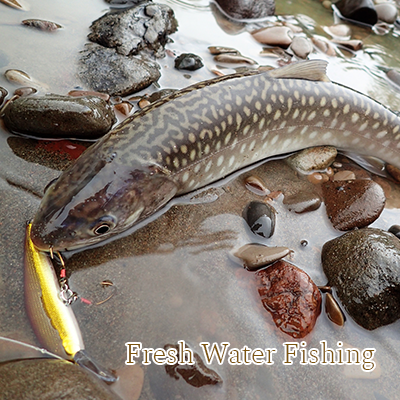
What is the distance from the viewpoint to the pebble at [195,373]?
234cm

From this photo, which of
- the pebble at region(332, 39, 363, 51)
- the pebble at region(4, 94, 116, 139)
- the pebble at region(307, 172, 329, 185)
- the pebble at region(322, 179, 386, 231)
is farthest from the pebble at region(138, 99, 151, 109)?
the pebble at region(332, 39, 363, 51)

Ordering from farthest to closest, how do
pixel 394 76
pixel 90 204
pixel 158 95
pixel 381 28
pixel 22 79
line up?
pixel 381 28 < pixel 394 76 < pixel 158 95 < pixel 22 79 < pixel 90 204

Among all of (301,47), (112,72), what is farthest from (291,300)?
(301,47)

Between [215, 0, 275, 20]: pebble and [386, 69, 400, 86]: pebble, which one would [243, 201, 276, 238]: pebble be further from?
[215, 0, 275, 20]: pebble

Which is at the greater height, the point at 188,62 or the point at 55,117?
the point at 188,62

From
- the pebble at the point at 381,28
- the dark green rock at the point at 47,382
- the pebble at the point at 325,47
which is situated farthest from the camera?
the pebble at the point at 381,28

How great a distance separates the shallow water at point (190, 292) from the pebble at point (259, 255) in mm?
81

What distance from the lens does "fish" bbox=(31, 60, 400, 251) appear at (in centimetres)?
262

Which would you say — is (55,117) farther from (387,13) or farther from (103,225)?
(387,13)

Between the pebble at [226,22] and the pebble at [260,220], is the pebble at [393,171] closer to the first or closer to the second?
the pebble at [260,220]

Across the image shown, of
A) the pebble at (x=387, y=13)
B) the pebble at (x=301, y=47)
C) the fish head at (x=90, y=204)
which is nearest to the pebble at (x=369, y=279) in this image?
the fish head at (x=90, y=204)

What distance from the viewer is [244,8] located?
21.2 ft

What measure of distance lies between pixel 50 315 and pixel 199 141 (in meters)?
1.86

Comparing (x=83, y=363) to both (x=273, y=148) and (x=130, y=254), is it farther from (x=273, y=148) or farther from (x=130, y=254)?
(x=273, y=148)
